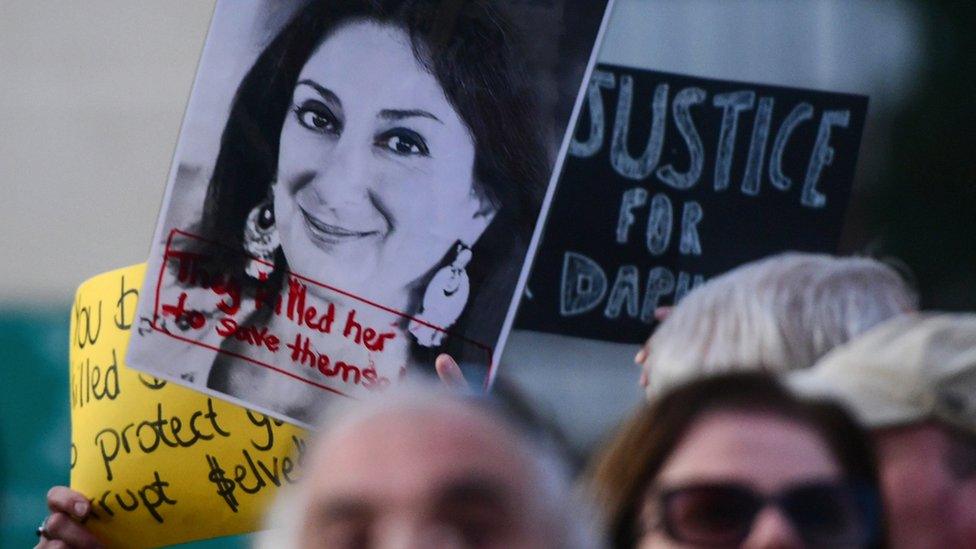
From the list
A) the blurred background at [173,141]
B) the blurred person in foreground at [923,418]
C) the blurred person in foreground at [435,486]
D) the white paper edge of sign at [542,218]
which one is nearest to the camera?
the blurred person in foreground at [435,486]

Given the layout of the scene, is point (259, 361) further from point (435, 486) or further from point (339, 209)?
point (435, 486)

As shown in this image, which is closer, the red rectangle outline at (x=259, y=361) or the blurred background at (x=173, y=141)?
the red rectangle outline at (x=259, y=361)

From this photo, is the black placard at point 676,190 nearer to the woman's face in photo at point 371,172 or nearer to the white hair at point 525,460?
the woman's face in photo at point 371,172

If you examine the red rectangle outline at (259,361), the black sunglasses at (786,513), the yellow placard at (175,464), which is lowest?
the yellow placard at (175,464)

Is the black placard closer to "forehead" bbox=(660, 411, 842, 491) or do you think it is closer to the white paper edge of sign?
the white paper edge of sign

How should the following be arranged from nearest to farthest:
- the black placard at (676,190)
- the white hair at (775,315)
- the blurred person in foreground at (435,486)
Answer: the blurred person in foreground at (435,486), the white hair at (775,315), the black placard at (676,190)

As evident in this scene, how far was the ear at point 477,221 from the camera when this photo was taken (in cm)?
172

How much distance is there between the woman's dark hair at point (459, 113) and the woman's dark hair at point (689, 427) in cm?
78

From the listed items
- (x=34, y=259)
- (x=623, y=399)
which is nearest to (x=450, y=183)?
(x=623, y=399)

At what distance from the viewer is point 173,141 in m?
3.81

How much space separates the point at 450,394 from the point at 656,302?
1.26 m

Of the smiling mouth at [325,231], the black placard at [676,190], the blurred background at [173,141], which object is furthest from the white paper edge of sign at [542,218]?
the black placard at [676,190]

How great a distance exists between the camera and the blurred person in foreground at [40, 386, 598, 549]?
0.72 m

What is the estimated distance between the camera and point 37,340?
3.47 meters
